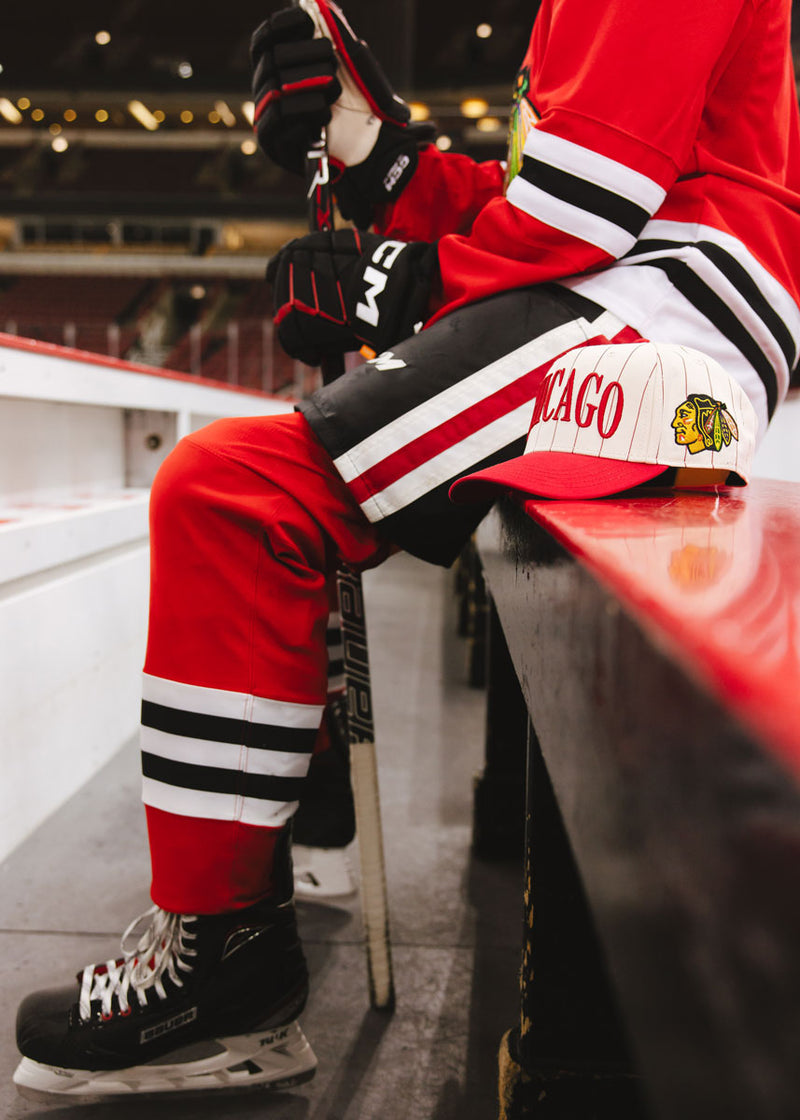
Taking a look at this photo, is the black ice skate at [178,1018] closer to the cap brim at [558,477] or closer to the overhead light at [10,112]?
the cap brim at [558,477]

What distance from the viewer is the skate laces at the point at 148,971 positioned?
27.7 inches

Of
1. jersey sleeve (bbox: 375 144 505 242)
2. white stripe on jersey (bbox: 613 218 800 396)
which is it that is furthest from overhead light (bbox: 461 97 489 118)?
white stripe on jersey (bbox: 613 218 800 396)

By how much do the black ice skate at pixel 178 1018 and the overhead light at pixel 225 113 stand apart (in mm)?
15495

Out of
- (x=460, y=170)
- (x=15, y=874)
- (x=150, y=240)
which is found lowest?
(x=15, y=874)

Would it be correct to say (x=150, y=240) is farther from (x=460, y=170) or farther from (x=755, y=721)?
(x=755, y=721)

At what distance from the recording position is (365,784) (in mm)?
852

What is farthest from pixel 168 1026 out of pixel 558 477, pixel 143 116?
pixel 143 116

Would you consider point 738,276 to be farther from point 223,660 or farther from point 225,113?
point 225,113

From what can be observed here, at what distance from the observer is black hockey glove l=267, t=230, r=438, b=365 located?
30.9 inches

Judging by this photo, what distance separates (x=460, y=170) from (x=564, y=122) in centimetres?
43

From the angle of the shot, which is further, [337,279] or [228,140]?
[228,140]

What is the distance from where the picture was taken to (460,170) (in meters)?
1.07

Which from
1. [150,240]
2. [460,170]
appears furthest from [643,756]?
[150,240]

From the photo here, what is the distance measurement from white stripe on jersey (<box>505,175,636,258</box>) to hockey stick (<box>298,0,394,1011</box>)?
30cm
